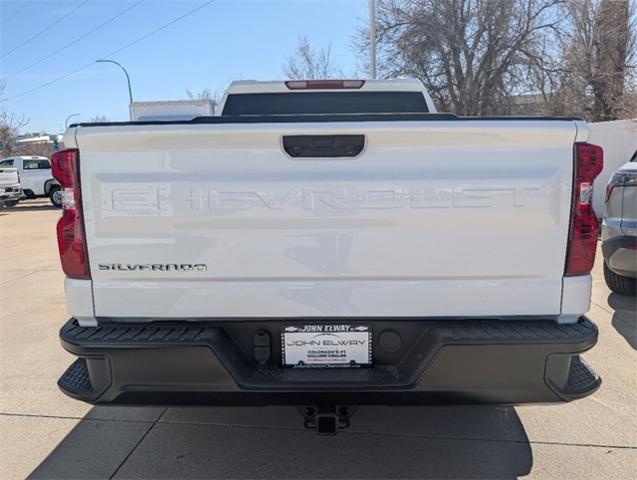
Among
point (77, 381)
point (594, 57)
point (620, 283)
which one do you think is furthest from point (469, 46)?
point (77, 381)

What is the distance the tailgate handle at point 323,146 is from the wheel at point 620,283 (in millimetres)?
4937

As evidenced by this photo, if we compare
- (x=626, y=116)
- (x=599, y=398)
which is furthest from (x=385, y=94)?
(x=626, y=116)

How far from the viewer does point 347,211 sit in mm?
2139

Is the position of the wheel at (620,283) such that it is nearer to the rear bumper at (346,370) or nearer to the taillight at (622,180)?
the taillight at (622,180)

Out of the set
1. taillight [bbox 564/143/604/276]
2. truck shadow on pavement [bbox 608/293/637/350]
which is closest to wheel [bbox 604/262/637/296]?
truck shadow on pavement [bbox 608/293/637/350]

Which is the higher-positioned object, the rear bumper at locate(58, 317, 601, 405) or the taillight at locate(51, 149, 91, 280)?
the taillight at locate(51, 149, 91, 280)

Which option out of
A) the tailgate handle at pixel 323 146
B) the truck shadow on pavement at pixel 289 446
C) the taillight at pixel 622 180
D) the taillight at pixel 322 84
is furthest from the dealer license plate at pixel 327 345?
the taillight at pixel 622 180

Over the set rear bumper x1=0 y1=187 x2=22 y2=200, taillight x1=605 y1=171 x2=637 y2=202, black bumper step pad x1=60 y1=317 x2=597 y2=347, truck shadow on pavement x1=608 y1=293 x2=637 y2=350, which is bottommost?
truck shadow on pavement x1=608 y1=293 x2=637 y2=350

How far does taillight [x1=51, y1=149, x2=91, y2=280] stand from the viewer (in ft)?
7.11

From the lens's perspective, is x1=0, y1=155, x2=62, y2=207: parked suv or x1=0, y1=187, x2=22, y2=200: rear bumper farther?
x1=0, y1=155, x2=62, y2=207: parked suv

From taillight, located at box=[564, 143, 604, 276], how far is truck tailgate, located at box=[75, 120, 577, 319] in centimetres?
4

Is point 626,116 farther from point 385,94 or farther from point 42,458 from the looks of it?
point 42,458

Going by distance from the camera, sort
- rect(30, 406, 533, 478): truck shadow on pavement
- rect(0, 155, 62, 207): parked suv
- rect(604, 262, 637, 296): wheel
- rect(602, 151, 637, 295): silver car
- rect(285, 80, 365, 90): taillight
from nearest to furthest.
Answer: rect(30, 406, 533, 478): truck shadow on pavement
rect(285, 80, 365, 90): taillight
rect(602, 151, 637, 295): silver car
rect(604, 262, 637, 296): wheel
rect(0, 155, 62, 207): parked suv

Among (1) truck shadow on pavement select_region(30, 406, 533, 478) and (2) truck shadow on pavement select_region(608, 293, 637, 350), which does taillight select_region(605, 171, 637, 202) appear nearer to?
(2) truck shadow on pavement select_region(608, 293, 637, 350)
